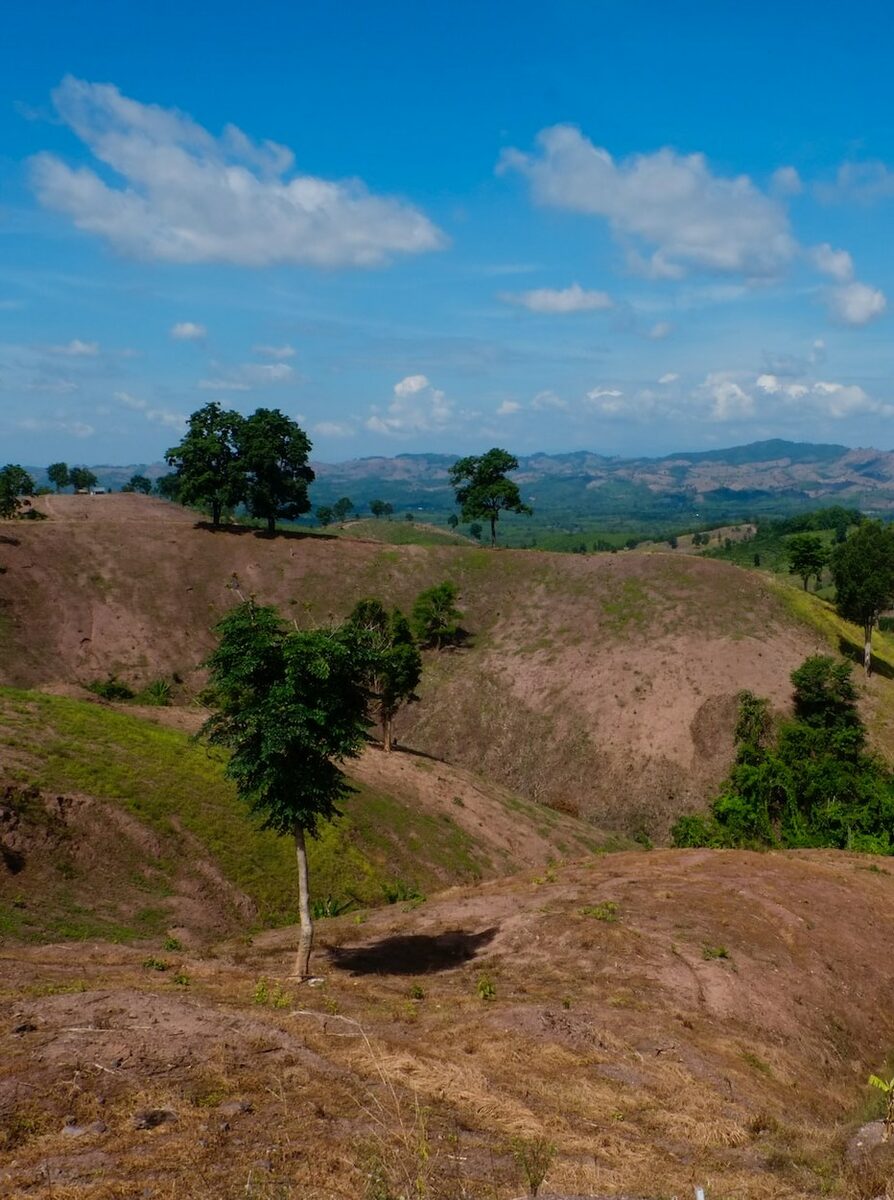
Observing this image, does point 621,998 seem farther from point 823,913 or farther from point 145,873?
point 145,873

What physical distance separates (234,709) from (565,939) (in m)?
14.3

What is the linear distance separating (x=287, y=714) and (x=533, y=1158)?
493 inches

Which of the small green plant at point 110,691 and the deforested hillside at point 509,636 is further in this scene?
the deforested hillside at point 509,636

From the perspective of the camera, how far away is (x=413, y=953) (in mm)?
27312

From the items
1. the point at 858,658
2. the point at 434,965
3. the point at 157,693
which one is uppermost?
the point at 858,658

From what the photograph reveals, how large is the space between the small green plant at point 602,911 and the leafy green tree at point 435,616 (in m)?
56.5

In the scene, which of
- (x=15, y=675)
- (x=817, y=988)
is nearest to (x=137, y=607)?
(x=15, y=675)

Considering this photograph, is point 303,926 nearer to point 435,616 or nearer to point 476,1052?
point 476,1052

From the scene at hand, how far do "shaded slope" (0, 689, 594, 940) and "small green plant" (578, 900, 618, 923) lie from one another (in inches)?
560

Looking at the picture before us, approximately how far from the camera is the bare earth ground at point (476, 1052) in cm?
1166

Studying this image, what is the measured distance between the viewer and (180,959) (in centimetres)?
2555

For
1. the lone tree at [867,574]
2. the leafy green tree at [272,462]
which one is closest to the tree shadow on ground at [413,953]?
the lone tree at [867,574]

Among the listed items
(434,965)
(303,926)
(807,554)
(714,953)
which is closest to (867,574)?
(807,554)

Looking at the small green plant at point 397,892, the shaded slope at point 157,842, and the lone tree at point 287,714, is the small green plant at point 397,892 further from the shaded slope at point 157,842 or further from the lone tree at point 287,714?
the lone tree at point 287,714
